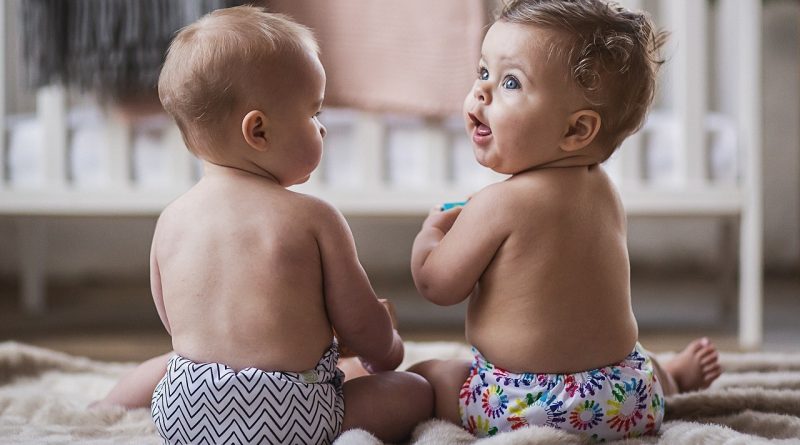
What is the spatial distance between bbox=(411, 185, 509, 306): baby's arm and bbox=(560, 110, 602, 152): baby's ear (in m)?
0.08

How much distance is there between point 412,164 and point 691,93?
0.57m

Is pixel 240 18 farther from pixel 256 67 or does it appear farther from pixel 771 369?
pixel 771 369

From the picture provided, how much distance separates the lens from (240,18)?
80cm

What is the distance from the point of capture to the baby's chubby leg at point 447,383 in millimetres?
879

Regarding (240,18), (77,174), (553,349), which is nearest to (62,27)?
(77,174)

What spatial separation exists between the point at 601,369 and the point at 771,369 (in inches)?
20.3

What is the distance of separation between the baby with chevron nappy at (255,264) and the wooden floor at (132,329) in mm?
836

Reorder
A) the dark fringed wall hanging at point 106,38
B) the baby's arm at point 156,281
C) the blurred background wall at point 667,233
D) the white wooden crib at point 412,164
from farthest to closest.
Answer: the blurred background wall at point 667,233
the white wooden crib at point 412,164
the dark fringed wall hanging at point 106,38
the baby's arm at point 156,281

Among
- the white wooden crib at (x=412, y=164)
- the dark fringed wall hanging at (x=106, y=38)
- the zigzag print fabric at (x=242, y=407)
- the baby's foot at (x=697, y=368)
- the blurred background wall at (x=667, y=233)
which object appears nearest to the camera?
the zigzag print fabric at (x=242, y=407)

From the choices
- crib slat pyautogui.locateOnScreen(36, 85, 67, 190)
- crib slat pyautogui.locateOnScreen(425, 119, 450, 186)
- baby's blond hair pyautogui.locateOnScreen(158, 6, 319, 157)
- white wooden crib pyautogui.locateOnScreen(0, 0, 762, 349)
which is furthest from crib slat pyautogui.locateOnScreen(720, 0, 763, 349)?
crib slat pyautogui.locateOnScreen(36, 85, 67, 190)

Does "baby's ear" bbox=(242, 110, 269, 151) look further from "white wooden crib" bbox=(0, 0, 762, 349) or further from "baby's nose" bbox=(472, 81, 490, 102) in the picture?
"white wooden crib" bbox=(0, 0, 762, 349)

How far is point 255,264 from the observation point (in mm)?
767

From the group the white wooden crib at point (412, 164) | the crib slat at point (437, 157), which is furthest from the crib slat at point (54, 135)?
the crib slat at point (437, 157)

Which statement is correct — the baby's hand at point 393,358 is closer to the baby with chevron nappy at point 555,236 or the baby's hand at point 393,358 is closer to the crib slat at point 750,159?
the baby with chevron nappy at point 555,236
